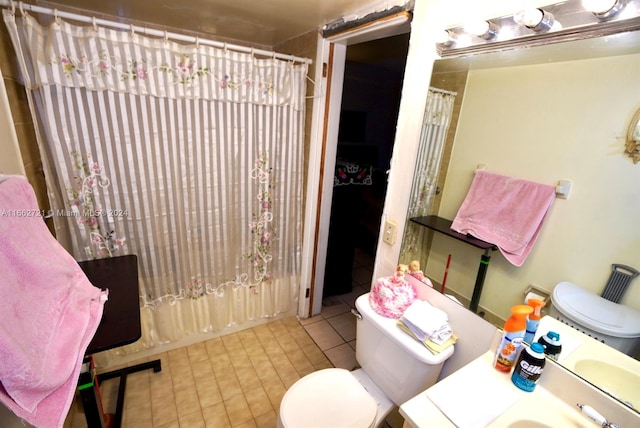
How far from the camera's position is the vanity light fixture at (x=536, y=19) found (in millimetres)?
825

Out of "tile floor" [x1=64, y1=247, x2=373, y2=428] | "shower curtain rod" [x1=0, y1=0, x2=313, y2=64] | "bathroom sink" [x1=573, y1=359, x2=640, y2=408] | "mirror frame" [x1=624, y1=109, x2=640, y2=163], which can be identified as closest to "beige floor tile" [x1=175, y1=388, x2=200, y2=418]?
"tile floor" [x1=64, y1=247, x2=373, y2=428]

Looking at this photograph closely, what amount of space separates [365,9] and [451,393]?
1.72 meters

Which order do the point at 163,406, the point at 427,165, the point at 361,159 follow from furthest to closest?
the point at 361,159 < the point at 163,406 < the point at 427,165

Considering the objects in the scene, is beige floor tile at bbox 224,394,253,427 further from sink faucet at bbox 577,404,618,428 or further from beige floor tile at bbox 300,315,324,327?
sink faucet at bbox 577,404,618,428

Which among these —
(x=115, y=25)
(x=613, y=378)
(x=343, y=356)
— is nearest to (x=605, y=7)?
(x=613, y=378)

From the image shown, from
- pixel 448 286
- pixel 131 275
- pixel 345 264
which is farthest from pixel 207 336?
pixel 448 286

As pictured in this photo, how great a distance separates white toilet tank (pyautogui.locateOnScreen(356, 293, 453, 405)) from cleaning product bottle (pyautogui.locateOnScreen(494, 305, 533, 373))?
0.19 metres

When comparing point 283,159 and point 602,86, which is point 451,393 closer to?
point 602,86

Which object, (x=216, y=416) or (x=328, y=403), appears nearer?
(x=328, y=403)

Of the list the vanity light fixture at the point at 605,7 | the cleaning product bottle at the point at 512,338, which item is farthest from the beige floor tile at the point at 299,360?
the vanity light fixture at the point at 605,7

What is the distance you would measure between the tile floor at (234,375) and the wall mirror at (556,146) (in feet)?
4.06

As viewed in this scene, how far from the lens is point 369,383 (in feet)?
4.34

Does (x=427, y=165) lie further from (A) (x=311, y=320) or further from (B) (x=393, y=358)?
(A) (x=311, y=320)

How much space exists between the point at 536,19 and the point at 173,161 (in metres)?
1.71
